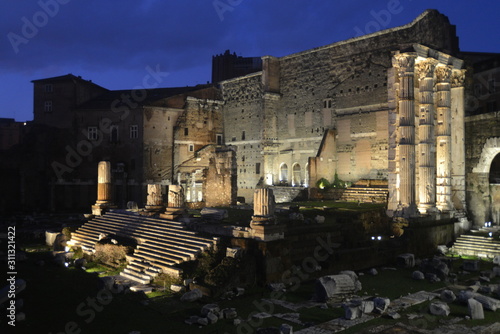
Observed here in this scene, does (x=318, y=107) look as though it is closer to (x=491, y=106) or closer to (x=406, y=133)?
(x=491, y=106)

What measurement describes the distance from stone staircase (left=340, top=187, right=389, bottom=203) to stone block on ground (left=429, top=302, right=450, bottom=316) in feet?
48.2

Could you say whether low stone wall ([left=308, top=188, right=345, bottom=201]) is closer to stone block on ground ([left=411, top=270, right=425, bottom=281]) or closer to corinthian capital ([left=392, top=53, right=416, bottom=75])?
corinthian capital ([left=392, top=53, right=416, bottom=75])

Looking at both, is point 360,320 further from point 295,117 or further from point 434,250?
point 295,117

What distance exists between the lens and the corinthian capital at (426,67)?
19219mm

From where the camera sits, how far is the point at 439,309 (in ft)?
31.6

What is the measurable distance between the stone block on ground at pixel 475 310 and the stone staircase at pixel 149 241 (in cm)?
716

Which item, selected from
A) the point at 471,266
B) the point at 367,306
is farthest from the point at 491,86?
the point at 367,306

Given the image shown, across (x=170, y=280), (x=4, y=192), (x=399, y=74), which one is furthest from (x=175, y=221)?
(x=4, y=192)

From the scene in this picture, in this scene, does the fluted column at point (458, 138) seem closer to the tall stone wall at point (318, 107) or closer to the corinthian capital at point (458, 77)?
the corinthian capital at point (458, 77)

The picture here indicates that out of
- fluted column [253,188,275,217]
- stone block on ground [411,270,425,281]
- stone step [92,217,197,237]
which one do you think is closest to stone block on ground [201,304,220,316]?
fluted column [253,188,275,217]

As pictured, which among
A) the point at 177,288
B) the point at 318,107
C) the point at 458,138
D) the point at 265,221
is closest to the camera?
the point at 177,288

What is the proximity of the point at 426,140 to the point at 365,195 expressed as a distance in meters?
7.26

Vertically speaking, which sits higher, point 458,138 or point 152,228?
point 458,138

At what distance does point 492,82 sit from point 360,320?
2025 cm
